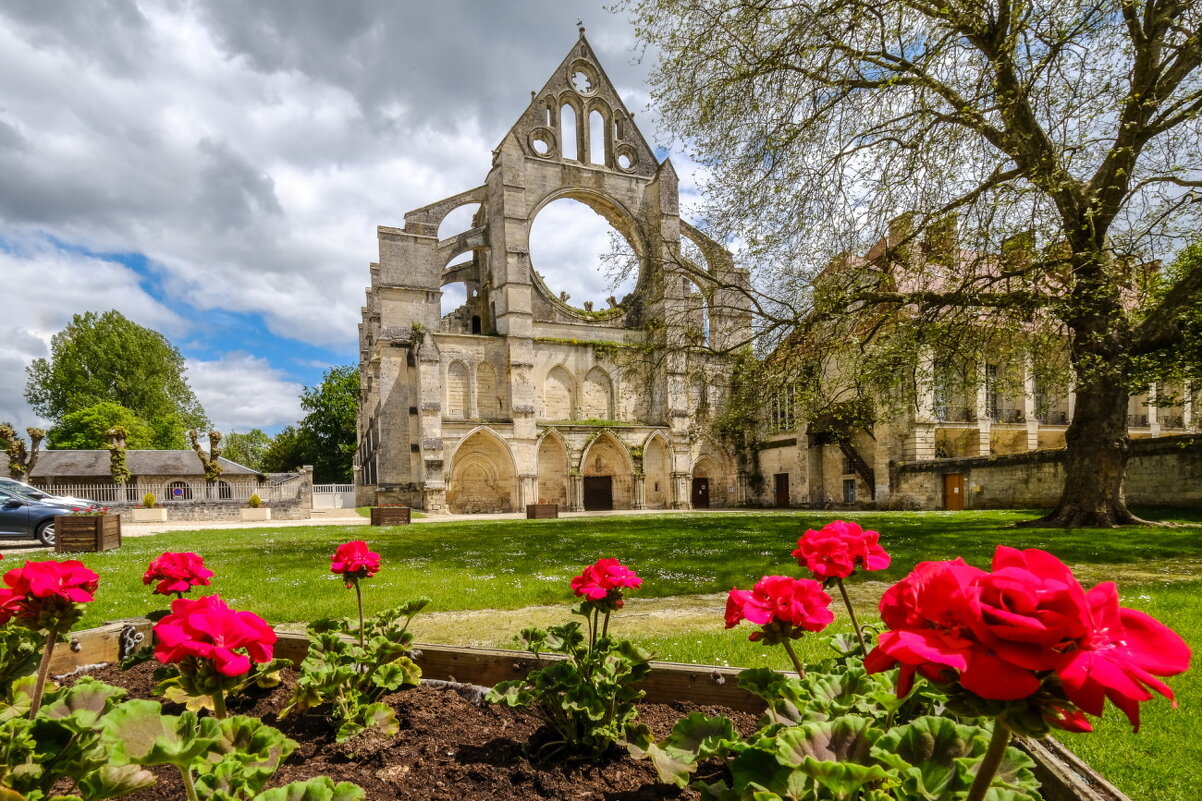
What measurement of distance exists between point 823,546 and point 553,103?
35838mm

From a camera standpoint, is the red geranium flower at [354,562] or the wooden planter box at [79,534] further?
the wooden planter box at [79,534]

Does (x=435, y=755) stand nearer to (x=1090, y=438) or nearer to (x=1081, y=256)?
(x=1081, y=256)

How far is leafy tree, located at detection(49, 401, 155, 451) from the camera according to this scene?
150 ft

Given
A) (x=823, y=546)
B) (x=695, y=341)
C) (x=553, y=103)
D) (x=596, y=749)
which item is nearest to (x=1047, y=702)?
(x=823, y=546)

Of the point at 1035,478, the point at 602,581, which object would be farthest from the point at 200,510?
the point at 1035,478

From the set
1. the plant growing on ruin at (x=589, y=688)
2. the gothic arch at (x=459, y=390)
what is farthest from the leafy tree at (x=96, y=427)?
the plant growing on ruin at (x=589, y=688)

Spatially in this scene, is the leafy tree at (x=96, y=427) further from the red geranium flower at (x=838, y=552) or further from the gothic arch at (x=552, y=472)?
the red geranium flower at (x=838, y=552)

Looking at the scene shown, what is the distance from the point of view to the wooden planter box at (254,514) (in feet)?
81.5

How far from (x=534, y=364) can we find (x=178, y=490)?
72.1ft

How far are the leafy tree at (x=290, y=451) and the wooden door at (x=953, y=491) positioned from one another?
50.1 meters

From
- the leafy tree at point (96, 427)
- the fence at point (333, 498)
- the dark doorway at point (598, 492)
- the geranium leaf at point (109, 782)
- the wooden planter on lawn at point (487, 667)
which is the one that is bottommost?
the fence at point (333, 498)

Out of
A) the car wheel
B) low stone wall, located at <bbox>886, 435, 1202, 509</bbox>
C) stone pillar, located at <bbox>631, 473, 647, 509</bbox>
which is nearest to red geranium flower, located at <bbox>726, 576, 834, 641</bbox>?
the car wheel

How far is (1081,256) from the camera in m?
9.61

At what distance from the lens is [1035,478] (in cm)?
2048
